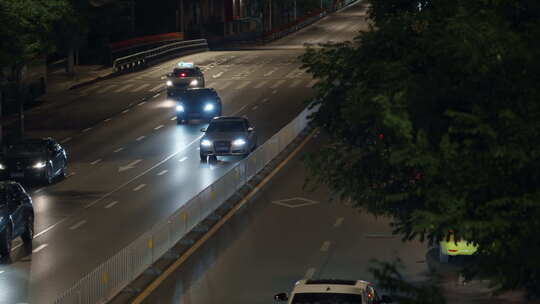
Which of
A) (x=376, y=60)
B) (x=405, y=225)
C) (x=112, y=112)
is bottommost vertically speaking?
(x=112, y=112)

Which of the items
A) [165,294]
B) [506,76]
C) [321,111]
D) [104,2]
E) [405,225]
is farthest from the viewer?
[104,2]

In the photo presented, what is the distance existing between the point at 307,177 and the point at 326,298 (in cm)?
179

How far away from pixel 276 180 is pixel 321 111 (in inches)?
949

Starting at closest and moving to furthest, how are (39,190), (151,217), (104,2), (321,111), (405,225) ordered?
(405,225) < (321,111) < (151,217) < (39,190) < (104,2)

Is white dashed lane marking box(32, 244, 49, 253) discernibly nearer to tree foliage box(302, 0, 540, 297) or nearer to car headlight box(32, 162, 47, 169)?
car headlight box(32, 162, 47, 169)

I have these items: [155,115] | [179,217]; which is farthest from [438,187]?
[155,115]

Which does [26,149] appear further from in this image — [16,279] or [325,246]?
[16,279]

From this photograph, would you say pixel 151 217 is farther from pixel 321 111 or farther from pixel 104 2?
pixel 104 2

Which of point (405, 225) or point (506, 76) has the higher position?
point (506, 76)

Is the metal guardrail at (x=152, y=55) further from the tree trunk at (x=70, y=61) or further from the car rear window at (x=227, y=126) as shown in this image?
the car rear window at (x=227, y=126)

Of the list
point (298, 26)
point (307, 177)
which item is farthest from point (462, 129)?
point (298, 26)

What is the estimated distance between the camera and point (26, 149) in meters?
45.2

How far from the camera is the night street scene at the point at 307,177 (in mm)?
15742

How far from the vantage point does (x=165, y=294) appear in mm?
26219
